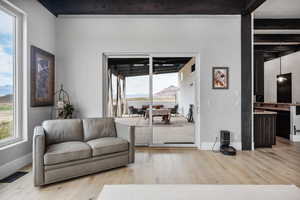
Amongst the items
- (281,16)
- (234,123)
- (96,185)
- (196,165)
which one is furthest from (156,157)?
(281,16)

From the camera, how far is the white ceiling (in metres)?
4.33

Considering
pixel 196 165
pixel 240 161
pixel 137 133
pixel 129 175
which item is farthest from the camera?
pixel 137 133

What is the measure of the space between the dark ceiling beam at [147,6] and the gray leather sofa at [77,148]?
2.58 meters

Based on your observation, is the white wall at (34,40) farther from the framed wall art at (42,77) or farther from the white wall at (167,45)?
the white wall at (167,45)

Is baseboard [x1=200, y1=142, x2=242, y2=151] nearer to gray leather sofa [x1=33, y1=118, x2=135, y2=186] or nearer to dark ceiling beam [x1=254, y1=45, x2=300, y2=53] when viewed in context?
gray leather sofa [x1=33, y1=118, x2=135, y2=186]

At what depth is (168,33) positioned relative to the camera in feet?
15.1

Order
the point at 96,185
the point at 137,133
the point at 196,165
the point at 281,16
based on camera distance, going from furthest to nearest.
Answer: the point at 137,133, the point at 281,16, the point at 196,165, the point at 96,185

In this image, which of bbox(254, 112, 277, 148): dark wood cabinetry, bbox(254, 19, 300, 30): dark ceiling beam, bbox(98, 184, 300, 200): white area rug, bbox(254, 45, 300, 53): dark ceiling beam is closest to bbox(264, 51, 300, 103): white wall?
bbox(254, 45, 300, 53): dark ceiling beam

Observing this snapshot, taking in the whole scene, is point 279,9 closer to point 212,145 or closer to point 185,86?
point 212,145

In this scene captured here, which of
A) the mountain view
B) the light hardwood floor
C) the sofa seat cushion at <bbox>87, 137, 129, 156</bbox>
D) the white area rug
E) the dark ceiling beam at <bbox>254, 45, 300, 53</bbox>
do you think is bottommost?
the light hardwood floor

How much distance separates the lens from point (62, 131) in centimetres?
335

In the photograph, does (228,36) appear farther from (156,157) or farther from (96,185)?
(96,185)

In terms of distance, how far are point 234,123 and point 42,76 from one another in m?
4.44

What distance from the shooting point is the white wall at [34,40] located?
318 cm
